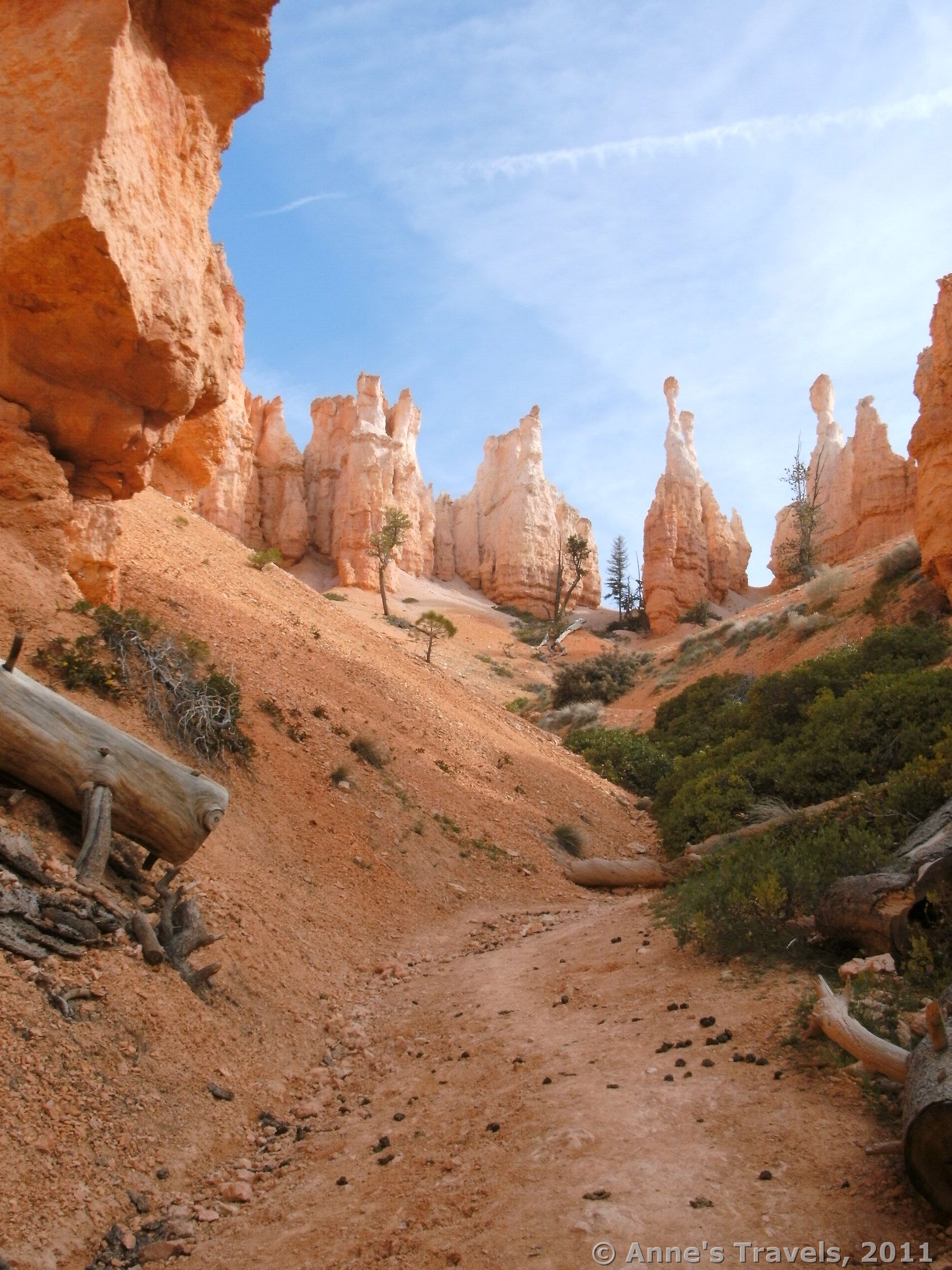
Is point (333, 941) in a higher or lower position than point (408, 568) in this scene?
lower

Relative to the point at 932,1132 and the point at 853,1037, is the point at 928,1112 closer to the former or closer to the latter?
the point at 932,1132

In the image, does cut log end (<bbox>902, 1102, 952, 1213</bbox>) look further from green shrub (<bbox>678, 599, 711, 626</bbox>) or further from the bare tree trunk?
green shrub (<bbox>678, 599, 711, 626</bbox>)

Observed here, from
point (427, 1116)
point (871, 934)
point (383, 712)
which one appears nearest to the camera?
point (427, 1116)

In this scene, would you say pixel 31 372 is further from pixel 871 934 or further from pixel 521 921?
pixel 871 934

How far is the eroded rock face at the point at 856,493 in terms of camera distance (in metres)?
41.8

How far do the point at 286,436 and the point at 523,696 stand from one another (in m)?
28.4

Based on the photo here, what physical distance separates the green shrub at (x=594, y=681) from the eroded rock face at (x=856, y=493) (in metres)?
17.1

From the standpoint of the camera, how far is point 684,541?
51.8 m

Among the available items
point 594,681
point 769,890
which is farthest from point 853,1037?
point 594,681

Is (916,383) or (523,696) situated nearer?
(916,383)

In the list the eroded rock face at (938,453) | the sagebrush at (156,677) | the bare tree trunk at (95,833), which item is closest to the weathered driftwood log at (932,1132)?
the bare tree trunk at (95,833)

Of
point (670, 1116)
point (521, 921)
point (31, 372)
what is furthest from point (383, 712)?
point (670, 1116)

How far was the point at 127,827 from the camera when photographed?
5719 mm

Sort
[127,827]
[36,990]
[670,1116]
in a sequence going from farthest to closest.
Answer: [127,827] < [36,990] < [670,1116]
